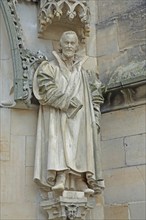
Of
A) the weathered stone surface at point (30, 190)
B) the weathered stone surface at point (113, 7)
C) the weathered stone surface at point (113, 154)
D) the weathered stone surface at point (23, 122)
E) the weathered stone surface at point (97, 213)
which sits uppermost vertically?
the weathered stone surface at point (113, 7)

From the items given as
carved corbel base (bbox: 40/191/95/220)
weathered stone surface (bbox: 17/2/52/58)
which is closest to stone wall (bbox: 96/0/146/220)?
carved corbel base (bbox: 40/191/95/220)

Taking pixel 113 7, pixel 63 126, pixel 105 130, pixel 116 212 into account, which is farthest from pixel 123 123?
pixel 113 7

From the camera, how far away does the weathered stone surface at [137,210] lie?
3914 mm

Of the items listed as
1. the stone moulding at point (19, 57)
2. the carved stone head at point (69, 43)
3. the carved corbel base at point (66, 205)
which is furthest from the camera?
the carved stone head at point (69, 43)

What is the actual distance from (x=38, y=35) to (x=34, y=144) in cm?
93

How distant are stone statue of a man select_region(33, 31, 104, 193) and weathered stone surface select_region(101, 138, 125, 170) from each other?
0.25 meters

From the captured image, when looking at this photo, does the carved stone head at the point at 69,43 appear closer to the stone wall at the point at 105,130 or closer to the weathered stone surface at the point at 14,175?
the stone wall at the point at 105,130

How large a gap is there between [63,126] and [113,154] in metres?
0.56

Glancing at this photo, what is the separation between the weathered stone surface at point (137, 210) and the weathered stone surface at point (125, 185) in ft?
0.12

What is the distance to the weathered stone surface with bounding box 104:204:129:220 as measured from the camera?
3967 millimetres

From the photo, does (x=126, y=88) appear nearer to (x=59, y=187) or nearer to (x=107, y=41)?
(x=107, y=41)

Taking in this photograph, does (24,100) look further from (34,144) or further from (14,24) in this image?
(14,24)

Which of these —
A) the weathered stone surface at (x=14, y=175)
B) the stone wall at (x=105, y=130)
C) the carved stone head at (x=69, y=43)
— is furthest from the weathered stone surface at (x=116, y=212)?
the carved stone head at (x=69, y=43)

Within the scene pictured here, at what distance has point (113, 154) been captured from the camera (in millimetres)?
4145
